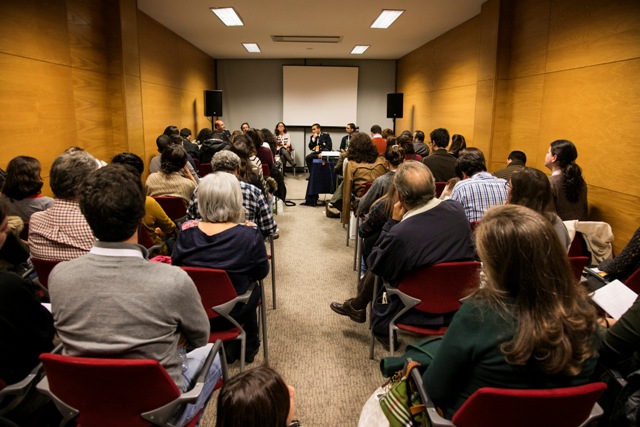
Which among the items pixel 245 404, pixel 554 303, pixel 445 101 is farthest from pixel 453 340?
pixel 445 101

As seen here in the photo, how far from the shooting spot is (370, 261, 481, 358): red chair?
211 centimetres

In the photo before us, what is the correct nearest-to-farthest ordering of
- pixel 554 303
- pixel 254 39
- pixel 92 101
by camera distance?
pixel 554 303, pixel 92 101, pixel 254 39

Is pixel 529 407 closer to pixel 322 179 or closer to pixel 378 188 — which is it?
pixel 378 188

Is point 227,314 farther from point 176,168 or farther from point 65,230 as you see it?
point 176,168

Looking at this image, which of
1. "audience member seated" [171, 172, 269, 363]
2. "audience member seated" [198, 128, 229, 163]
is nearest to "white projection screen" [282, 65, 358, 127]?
"audience member seated" [198, 128, 229, 163]

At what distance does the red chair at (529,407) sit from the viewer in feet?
3.59

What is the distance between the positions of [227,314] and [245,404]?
114cm

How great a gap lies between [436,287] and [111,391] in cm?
149

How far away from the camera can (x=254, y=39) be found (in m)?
9.14

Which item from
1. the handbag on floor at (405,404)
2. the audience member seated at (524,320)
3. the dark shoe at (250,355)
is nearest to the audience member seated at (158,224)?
the dark shoe at (250,355)

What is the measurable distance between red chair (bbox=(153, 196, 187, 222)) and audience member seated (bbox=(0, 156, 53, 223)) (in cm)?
84

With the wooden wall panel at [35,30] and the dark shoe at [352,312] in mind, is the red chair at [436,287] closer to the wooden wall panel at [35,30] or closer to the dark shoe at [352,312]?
the dark shoe at [352,312]

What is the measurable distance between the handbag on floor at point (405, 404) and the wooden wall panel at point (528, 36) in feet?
15.8

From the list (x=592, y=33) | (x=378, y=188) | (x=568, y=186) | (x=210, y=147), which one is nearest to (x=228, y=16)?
(x=210, y=147)
